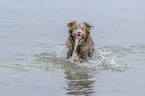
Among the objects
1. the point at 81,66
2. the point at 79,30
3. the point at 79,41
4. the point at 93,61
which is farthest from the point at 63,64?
the point at 79,30

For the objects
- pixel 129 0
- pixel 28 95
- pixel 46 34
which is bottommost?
pixel 28 95

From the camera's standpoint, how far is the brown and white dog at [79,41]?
13695 mm

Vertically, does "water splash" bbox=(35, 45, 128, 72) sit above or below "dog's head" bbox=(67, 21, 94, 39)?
below

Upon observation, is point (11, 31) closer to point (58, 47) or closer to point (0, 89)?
point (58, 47)

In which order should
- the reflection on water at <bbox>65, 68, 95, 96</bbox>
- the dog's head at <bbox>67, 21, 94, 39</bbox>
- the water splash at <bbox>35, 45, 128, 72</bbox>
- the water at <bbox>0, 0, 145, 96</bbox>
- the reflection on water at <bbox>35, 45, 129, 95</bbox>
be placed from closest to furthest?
the reflection on water at <bbox>65, 68, 95, 96</bbox>
the water at <bbox>0, 0, 145, 96</bbox>
the reflection on water at <bbox>35, 45, 129, 95</bbox>
the water splash at <bbox>35, 45, 128, 72</bbox>
the dog's head at <bbox>67, 21, 94, 39</bbox>

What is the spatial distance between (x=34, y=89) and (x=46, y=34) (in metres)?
11.5

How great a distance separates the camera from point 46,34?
70.6 ft

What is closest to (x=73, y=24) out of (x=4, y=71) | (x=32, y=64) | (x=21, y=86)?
(x=32, y=64)

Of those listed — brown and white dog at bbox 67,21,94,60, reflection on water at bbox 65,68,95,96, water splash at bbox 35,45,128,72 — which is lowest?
reflection on water at bbox 65,68,95,96

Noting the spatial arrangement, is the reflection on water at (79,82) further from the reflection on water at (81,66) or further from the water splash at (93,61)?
the water splash at (93,61)

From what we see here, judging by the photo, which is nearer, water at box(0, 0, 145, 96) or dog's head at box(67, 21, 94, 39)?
water at box(0, 0, 145, 96)

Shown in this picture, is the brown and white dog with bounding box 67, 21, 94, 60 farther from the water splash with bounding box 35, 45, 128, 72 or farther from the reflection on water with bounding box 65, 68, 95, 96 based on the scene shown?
the reflection on water with bounding box 65, 68, 95, 96

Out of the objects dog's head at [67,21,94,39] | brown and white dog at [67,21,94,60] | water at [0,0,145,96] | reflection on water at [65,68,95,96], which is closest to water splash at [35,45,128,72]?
water at [0,0,145,96]

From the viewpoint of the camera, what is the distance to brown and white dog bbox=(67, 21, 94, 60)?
44.9 feet
